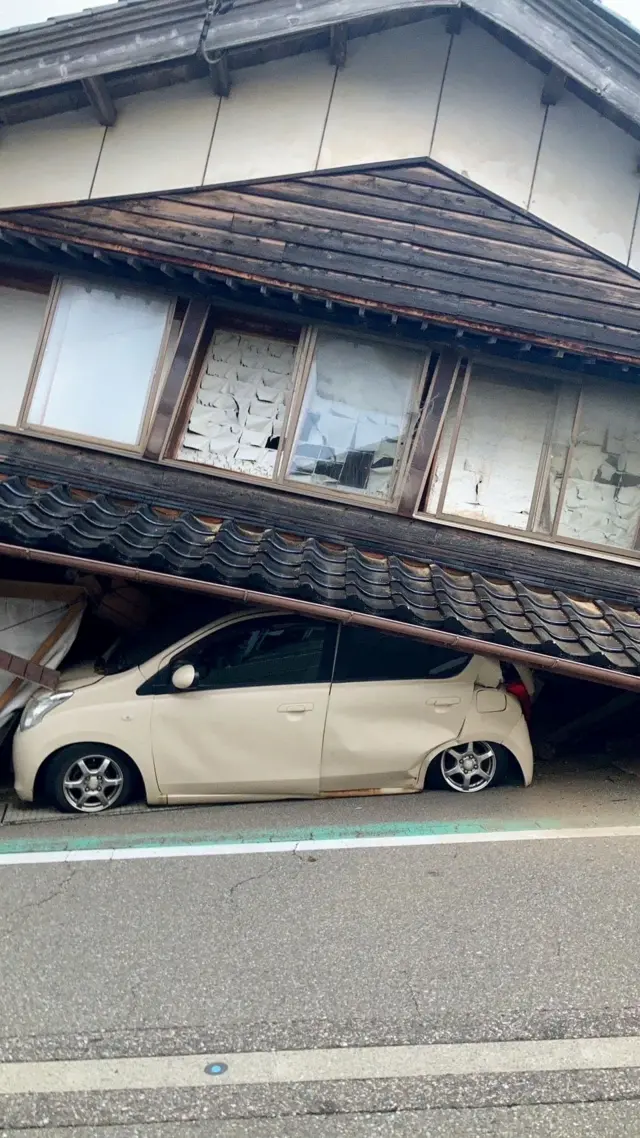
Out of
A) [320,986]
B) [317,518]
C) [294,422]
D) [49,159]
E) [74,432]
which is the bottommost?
[320,986]

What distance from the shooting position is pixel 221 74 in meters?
7.21

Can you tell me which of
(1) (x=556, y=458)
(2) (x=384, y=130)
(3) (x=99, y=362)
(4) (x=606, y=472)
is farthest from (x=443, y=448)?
(3) (x=99, y=362)

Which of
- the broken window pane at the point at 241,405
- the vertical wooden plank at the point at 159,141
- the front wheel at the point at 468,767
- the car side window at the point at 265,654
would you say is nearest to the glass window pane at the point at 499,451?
the broken window pane at the point at 241,405

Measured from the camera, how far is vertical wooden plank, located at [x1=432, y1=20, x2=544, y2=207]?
7457 mm

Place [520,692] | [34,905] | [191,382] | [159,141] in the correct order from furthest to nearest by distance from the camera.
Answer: [159,141] → [191,382] → [520,692] → [34,905]

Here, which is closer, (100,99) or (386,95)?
(100,99)

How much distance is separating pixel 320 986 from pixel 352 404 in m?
5.19

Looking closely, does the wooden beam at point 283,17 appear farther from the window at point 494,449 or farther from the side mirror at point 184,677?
the side mirror at point 184,677

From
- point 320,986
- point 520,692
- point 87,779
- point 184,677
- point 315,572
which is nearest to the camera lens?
point 320,986

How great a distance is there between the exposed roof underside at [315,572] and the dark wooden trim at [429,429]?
0.68 metres

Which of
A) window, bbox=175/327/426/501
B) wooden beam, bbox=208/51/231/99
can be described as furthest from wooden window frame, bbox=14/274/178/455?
wooden beam, bbox=208/51/231/99

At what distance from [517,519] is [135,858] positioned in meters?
4.68

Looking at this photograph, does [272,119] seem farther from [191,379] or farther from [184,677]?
[184,677]

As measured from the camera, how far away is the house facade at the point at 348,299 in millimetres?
7184
